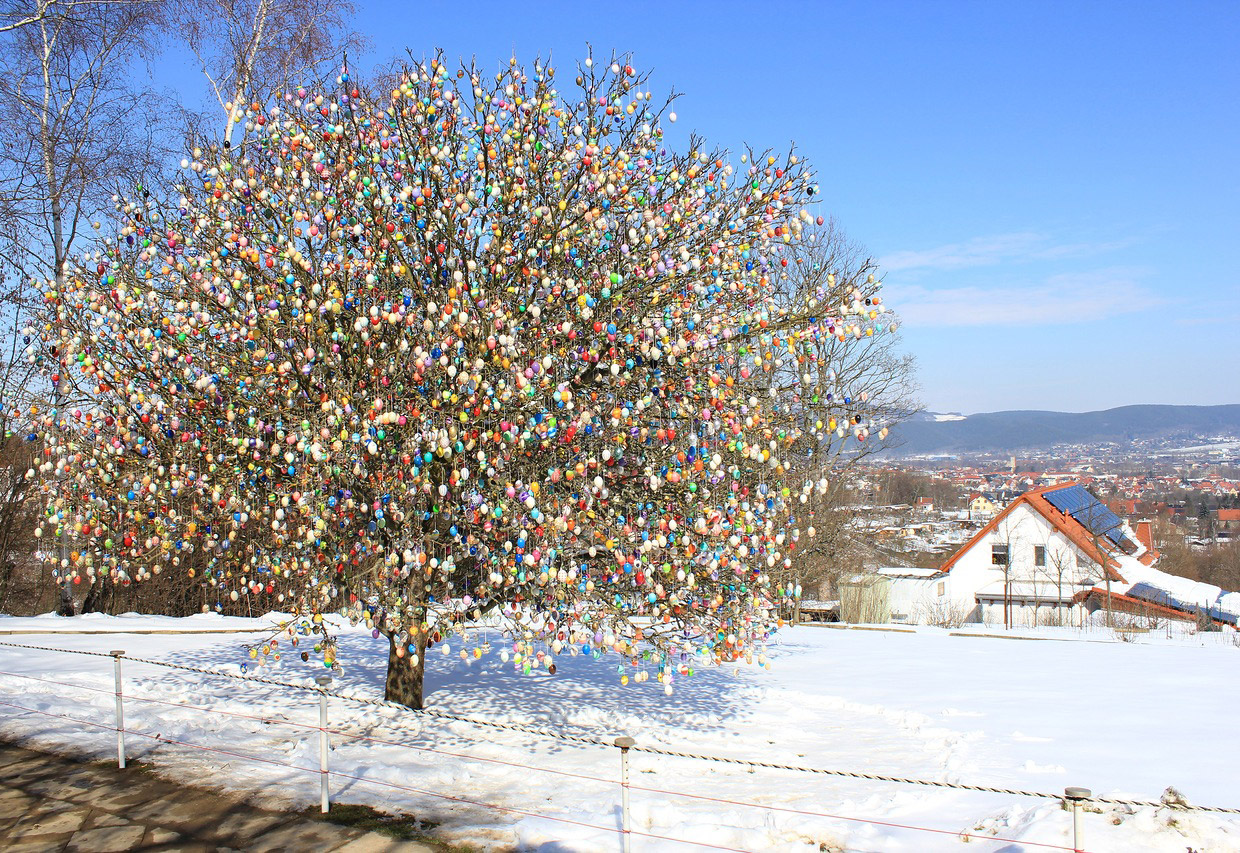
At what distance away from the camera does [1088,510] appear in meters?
45.0

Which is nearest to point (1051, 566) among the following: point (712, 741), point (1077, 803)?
point (712, 741)

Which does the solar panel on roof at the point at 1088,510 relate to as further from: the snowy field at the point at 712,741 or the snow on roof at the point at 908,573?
the snowy field at the point at 712,741

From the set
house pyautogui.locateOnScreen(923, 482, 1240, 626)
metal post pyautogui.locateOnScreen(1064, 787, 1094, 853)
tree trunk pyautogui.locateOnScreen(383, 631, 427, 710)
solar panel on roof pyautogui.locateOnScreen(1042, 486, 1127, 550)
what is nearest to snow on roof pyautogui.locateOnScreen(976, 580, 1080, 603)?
house pyautogui.locateOnScreen(923, 482, 1240, 626)

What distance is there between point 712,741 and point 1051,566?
45.1m

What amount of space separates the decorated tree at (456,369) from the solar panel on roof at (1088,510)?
40229mm

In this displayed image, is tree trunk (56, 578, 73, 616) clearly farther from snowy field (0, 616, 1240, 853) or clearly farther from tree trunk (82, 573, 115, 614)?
snowy field (0, 616, 1240, 853)

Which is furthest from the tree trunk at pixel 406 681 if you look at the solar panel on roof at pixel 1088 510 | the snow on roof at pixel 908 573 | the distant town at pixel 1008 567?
the snow on roof at pixel 908 573

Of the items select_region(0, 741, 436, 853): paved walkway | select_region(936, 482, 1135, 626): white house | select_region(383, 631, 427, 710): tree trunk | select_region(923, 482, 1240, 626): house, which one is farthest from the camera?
select_region(936, 482, 1135, 626): white house

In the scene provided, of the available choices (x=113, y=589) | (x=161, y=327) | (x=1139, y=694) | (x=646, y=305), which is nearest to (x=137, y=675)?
(x=161, y=327)

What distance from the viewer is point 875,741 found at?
1077 cm

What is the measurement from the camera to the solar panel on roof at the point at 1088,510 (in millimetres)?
45250

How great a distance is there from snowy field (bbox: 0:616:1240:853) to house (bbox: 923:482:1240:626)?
105ft

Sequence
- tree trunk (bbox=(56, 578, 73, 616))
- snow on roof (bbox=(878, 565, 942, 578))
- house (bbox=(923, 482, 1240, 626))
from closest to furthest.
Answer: tree trunk (bbox=(56, 578, 73, 616)) < house (bbox=(923, 482, 1240, 626)) < snow on roof (bbox=(878, 565, 942, 578))

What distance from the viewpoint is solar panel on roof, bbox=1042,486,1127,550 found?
45.2 m
